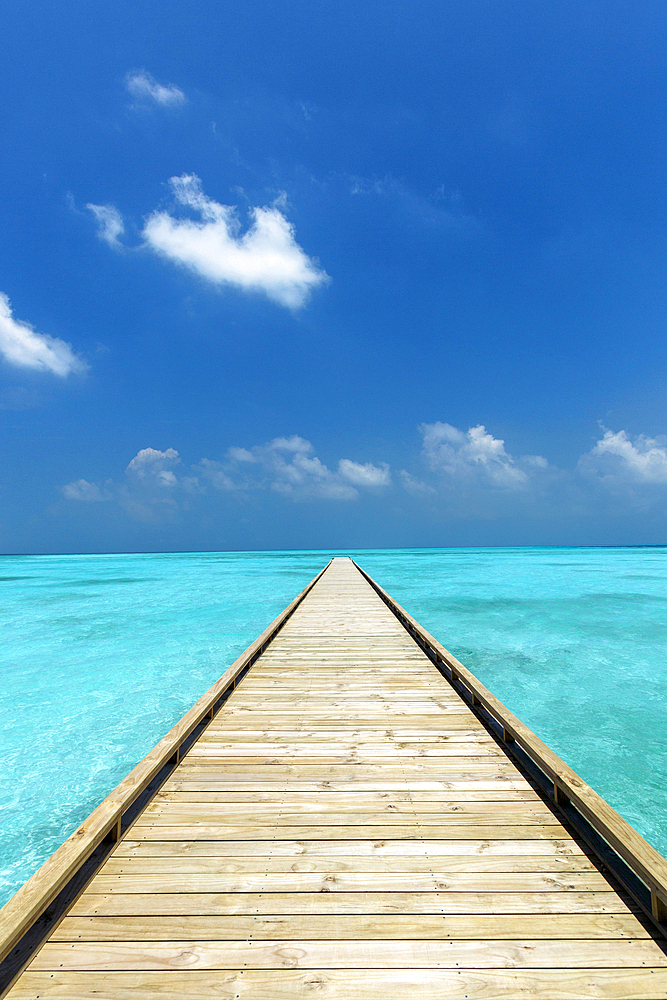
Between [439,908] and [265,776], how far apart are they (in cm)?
134

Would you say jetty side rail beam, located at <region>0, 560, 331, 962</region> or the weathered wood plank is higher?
jetty side rail beam, located at <region>0, 560, 331, 962</region>

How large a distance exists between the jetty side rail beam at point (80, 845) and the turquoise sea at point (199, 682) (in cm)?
174

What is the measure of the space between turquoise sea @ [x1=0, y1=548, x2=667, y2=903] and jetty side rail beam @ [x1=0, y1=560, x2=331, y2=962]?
1.74 metres

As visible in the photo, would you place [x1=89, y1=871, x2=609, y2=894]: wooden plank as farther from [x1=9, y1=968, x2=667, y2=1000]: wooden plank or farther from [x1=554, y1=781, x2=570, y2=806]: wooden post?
[x1=554, y1=781, x2=570, y2=806]: wooden post

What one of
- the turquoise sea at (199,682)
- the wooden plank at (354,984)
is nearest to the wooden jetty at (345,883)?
the wooden plank at (354,984)

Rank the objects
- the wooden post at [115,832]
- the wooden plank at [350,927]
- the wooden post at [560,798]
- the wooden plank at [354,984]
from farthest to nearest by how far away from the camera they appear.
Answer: the wooden post at [560,798] → the wooden post at [115,832] → the wooden plank at [350,927] → the wooden plank at [354,984]

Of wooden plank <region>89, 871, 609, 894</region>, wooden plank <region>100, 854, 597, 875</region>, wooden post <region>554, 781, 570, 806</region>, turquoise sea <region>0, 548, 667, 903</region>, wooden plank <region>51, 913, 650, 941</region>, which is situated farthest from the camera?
turquoise sea <region>0, 548, 667, 903</region>

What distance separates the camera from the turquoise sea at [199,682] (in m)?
4.44

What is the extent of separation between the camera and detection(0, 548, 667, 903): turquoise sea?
14.6ft

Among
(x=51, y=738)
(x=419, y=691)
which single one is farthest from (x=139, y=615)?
(x=419, y=691)

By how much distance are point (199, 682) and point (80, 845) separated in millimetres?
5970

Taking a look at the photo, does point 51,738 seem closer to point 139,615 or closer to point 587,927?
point 587,927

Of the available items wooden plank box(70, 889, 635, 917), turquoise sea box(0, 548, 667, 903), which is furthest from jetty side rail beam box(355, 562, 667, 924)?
turquoise sea box(0, 548, 667, 903)

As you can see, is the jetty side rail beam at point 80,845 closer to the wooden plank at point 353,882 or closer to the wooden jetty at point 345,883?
the wooden jetty at point 345,883
